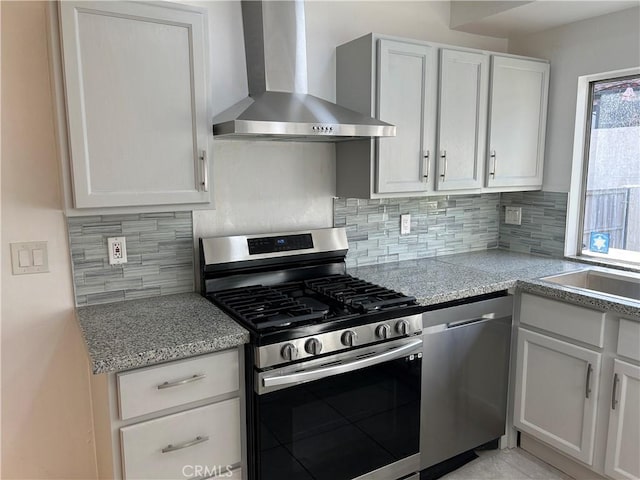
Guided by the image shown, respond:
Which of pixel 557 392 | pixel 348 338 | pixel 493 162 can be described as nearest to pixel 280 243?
pixel 348 338

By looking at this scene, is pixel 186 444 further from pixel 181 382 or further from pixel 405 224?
pixel 405 224

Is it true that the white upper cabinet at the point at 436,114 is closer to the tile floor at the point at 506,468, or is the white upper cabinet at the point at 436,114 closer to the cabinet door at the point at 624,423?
the cabinet door at the point at 624,423

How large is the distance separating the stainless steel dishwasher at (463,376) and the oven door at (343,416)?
0.11 meters

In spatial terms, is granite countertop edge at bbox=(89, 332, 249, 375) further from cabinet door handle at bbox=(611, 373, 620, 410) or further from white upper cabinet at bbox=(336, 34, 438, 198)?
cabinet door handle at bbox=(611, 373, 620, 410)

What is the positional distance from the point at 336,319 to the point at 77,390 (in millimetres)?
1165

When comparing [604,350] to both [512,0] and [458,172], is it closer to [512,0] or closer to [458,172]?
[458,172]

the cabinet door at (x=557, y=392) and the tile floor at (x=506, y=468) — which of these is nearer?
the cabinet door at (x=557, y=392)

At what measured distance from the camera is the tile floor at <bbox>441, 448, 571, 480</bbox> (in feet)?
7.95

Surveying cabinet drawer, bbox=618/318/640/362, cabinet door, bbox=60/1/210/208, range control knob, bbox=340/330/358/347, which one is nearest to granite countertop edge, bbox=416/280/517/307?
range control knob, bbox=340/330/358/347

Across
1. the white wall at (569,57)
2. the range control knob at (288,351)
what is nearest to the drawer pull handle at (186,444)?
the range control knob at (288,351)

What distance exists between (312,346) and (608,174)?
211cm

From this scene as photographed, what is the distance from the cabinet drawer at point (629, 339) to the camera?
79.6 inches

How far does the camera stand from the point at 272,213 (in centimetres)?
245

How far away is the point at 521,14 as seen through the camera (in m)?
2.63
